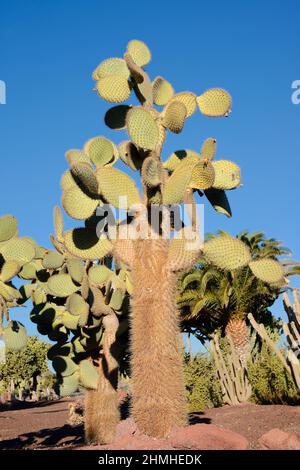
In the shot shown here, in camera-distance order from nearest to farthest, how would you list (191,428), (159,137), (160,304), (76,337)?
(191,428) → (160,304) → (159,137) → (76,337)

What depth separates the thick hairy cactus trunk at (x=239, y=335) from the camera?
64.3 ft

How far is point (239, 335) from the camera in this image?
1988 centimetres

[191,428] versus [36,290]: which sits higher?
[36,290]

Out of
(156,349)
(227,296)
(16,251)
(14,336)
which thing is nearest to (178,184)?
(156,349)

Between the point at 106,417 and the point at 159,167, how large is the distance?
167 inches

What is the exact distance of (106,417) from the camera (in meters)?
8.72

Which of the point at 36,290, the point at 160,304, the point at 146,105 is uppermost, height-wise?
the point at 146,105

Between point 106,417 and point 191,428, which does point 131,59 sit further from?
point 106,417

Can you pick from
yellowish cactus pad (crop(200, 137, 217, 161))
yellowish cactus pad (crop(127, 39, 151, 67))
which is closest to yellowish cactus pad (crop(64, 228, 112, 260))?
yellowish cactus pad (crop(200, 137, 217, 161))

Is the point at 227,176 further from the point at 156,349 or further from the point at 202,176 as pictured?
the point at 156,349

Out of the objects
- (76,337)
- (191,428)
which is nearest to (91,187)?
(191,428)

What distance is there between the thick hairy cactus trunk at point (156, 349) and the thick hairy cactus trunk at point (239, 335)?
13.8 meters

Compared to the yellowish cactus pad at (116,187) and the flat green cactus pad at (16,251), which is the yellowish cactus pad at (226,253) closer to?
the yellowish cactus pad at (116,187)

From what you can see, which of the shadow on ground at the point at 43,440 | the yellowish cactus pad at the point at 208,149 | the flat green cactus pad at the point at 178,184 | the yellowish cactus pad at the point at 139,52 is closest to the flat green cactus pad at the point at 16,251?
the flat green cactus pad at the point at 178,184
